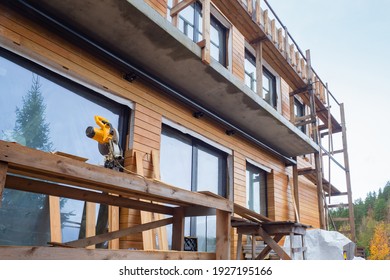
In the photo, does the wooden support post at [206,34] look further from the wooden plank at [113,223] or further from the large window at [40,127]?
the wooden plank at [113,223]

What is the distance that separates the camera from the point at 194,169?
22.5ft

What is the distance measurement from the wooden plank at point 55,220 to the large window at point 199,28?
14.9ft

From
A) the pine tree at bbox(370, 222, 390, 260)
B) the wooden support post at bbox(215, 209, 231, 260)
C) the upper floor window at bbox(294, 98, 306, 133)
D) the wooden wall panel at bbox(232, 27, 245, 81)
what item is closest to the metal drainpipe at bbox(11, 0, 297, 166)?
the wooden wall panel at bbox(232, 27, 245, 81)

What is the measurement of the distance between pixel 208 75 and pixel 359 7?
30.0ft

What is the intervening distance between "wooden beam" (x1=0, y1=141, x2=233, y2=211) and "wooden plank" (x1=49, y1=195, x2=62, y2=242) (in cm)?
157

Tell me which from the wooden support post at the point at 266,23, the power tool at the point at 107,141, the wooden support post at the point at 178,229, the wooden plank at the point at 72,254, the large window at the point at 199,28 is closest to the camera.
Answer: the wooden plank at the point at 72,254

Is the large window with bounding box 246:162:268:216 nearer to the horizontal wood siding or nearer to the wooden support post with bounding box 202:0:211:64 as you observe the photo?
the horizontal wood siding

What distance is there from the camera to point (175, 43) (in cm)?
524

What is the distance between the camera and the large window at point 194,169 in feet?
20.8

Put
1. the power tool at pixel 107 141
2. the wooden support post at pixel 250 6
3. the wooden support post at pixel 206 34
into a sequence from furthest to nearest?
the wooden support post at pixel 250 6, the wooden support post at pixel 206 34, the power tool at pixel 107 141

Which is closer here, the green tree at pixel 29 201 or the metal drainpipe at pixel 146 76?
the green tree at pixel 29 201

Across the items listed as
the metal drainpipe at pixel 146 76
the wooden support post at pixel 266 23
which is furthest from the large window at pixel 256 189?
the wooden support post at pixel 266 23

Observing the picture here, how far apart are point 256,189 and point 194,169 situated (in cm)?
287

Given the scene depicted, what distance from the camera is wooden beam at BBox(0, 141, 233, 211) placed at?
1959mm
